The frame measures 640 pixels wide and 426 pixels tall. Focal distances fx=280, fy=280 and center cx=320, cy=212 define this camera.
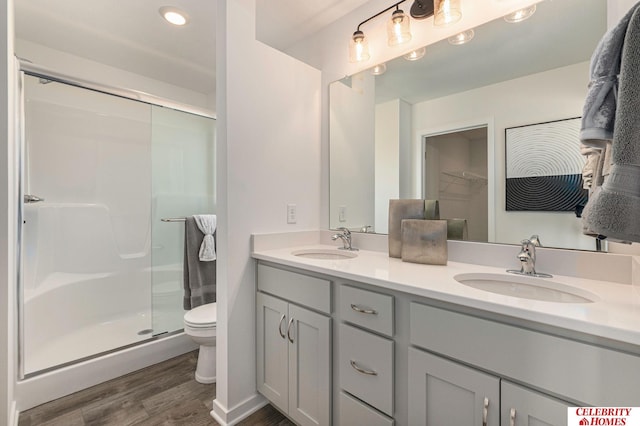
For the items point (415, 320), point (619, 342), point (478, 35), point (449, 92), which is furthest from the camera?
point (449, 92)

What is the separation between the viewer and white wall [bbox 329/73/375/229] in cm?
184

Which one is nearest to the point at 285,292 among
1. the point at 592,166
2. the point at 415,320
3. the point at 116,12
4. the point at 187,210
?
the point at 415,320

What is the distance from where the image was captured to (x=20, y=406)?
156 cm

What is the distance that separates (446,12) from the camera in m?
1.39

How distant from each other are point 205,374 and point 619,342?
2049 mm

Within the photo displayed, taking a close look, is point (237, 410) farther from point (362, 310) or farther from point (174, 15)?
point (174, 15)

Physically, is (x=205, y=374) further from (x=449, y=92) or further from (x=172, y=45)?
(x=172, y=45)

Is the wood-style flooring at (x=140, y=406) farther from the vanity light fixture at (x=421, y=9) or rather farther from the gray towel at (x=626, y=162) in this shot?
the vanity light fixture at (x=421, y=9)

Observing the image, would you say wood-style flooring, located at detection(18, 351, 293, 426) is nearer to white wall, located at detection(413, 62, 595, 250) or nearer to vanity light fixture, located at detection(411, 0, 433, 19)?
white wall, located at detection(413, 62, 595, 250)

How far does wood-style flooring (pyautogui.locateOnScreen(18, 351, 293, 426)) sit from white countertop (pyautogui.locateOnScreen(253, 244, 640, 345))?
99 centimetres

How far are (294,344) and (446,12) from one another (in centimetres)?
181

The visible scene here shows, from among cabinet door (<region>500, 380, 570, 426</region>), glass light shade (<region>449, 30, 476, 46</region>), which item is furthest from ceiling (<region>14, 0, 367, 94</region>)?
cabinet door (<region>500, 380, 570, 426</region>)

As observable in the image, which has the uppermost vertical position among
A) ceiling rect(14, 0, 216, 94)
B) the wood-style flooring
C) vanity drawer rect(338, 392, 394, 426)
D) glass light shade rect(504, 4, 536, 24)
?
ceiling rect(14, 0, 216, 94)

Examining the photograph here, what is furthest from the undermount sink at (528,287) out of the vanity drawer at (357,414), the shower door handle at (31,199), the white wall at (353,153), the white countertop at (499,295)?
the shower door handle at (31,199)
